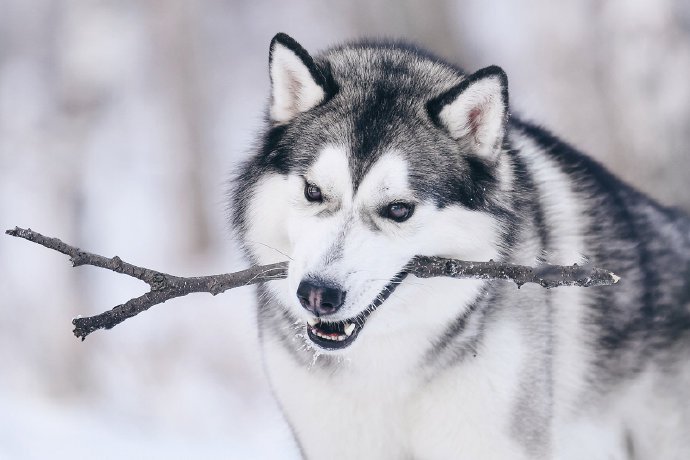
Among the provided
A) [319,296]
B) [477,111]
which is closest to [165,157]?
[477,111]

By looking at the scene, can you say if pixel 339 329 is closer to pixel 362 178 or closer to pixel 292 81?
pixel 362 178

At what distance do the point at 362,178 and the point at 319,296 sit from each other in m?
0.51

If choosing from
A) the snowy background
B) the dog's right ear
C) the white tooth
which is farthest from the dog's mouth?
the snowy background

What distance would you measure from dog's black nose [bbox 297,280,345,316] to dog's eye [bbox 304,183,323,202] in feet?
1.38

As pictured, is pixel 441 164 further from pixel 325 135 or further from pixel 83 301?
pixel 83 301

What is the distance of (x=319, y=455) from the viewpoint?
342 centimetres

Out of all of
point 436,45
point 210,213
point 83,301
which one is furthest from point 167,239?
point 436,45

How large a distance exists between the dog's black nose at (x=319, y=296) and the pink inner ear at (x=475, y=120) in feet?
3.01

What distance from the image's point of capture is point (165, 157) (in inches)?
501

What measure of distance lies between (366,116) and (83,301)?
688 centimetres

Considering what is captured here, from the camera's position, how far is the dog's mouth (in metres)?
2.88

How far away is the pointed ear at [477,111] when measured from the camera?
119 inches

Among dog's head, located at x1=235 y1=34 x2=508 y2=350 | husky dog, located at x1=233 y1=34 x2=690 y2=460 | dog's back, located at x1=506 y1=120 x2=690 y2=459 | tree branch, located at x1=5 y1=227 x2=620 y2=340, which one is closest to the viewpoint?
tree branch, located at x1=5 y1=227 x2=620 y2=340

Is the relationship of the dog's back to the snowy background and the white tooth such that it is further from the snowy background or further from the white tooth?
the snowy background
